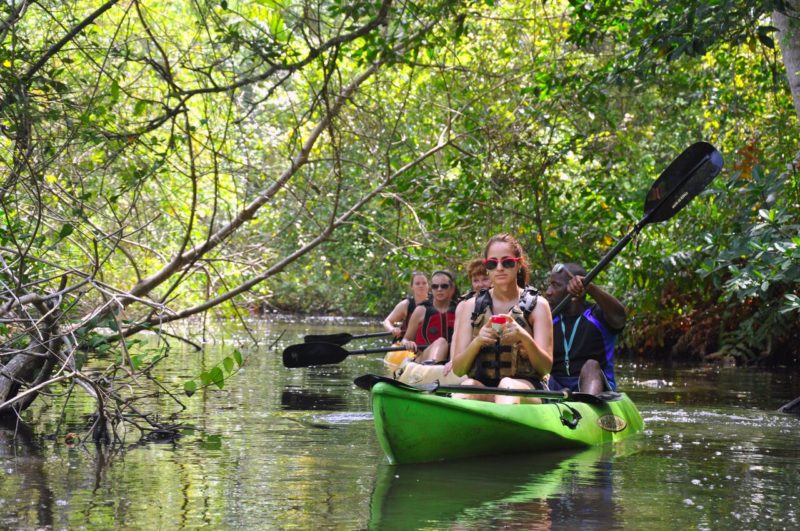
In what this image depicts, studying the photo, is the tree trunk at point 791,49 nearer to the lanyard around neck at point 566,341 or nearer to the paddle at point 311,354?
the lanyard around neck at point 566,341

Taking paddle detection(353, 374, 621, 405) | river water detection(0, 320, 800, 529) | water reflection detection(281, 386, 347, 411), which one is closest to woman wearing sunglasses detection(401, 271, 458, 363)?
water reflection detection(281, 386, 347, 411)

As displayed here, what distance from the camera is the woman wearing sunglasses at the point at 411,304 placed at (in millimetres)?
12102

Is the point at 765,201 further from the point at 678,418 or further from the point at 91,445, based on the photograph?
the point at 91,445

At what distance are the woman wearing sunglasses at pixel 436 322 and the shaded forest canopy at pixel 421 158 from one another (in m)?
0.53

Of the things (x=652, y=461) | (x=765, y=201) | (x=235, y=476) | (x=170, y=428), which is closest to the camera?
(x=235, y=476)

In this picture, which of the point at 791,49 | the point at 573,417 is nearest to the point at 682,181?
the point at 791,49

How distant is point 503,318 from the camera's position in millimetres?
6062

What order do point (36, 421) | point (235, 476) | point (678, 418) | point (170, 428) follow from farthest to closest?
point (678, 418) < point (36, 421) < point (170, 428) < point (235, 476)

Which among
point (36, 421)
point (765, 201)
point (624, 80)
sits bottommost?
point (36, 421)

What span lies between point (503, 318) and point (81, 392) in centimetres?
537

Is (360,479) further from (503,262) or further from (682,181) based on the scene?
(682,181)

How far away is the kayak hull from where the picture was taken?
6.04 m

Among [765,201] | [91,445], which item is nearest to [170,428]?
[91,445]

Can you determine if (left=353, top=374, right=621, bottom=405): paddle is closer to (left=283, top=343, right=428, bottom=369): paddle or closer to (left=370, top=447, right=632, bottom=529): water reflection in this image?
(left=370, top=447, right=632, bottom=529): water reflection
